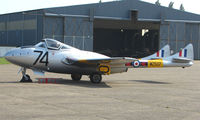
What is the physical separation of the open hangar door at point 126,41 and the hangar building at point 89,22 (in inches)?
183

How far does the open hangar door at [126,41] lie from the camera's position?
68625mm

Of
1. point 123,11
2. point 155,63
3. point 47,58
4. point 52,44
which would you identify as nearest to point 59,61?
point 47,58

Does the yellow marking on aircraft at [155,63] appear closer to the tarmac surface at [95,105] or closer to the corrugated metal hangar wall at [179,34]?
the tarmac surface at [95,105]

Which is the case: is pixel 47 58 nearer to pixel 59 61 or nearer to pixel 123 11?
Result: pixel 59 61

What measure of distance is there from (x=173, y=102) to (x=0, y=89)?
6929mm

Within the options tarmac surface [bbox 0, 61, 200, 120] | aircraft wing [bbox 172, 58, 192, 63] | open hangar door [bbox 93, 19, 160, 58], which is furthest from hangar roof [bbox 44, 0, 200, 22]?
tarmac surface [bbox 0, 61, 200, 120]

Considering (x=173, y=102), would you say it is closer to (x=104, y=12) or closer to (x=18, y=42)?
(x=104, y=12)

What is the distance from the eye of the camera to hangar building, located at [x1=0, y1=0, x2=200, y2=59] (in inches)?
1903

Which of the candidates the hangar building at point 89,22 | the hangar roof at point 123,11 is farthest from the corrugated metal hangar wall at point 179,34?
the hangar roof at point 123,11

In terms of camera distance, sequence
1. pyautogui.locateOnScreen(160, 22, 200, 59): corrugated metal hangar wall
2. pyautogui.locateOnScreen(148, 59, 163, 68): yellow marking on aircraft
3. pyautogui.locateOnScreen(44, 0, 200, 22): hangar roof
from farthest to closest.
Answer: pyautogui.locateOnScreen(160, 22, 200, 59): corrugated metal hangar wall, pyautogui.locateOnScreen(44, 0, 200, 22): hangar roof, pyautogui.locateOnScreen(148, 59, 163, 68): yellow marking on aircraft

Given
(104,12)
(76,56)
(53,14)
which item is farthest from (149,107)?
(104,12)

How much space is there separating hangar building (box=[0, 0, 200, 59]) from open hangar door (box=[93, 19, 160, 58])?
183 inches

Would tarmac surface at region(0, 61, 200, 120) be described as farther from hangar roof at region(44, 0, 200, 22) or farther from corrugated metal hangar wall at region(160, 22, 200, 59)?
corrugated metal hangar wall at region(160, 22, 200, 59)

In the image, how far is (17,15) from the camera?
176 feet
